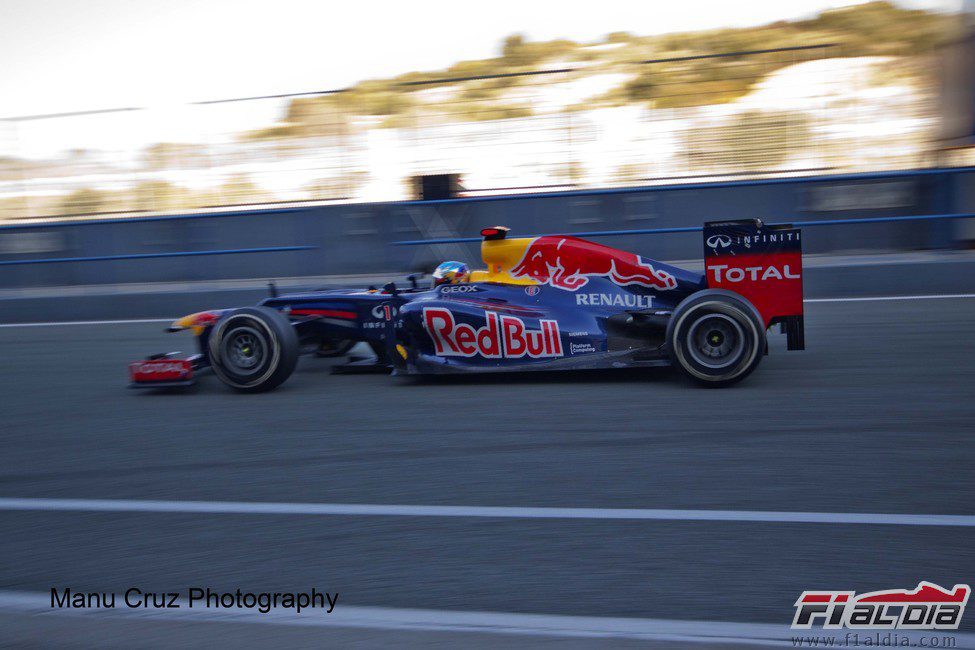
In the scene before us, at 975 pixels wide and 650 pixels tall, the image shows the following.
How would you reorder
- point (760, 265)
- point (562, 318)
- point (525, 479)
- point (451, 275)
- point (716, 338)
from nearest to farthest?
point (525, 479) < point (716, 338) < point (760, 265) < point (562, 318) < point (451, 275)

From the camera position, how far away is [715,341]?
17.3 feet

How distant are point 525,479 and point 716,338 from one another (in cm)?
192

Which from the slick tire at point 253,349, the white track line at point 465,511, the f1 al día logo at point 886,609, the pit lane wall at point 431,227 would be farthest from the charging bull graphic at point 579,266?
the pit lane wall at point 431,227

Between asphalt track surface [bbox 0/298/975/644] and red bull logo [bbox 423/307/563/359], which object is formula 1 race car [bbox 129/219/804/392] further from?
asphalt track surface [bbox 0/298/975/644]

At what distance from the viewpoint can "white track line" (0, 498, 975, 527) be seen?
128 inches

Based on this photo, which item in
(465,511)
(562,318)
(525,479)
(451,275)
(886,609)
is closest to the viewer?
(886,609)

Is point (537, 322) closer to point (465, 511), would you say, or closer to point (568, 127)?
point (465, 511)

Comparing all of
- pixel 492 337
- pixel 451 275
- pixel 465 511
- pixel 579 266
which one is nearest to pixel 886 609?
pixel 465 511

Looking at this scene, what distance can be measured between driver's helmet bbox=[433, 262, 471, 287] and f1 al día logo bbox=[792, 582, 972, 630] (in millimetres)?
3673

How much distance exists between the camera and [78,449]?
4.80 meters

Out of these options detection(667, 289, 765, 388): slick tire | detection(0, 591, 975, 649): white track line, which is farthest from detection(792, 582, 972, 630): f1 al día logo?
detection(667, 289, 765, 388): slick tire

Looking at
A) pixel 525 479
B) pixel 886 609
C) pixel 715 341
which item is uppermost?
pixel 715 341

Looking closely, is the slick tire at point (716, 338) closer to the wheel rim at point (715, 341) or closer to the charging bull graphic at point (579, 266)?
the wheel rim at point (715, 341)

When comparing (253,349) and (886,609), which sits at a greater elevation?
(253,349)
